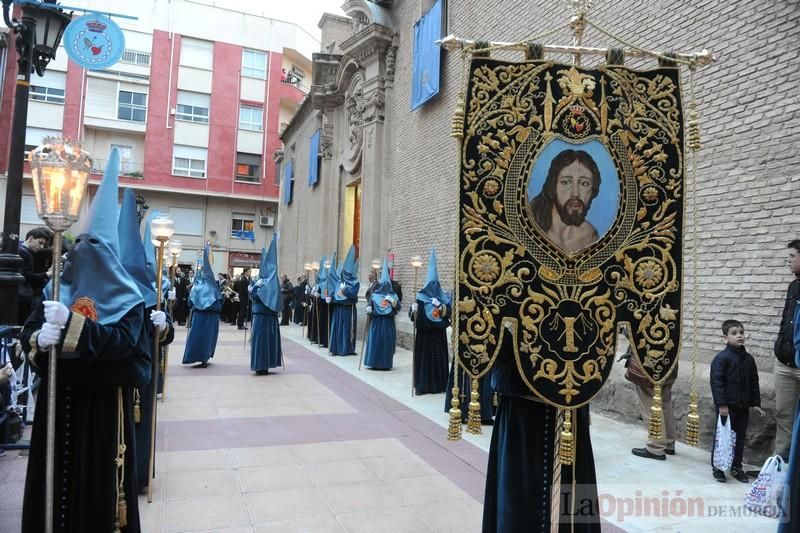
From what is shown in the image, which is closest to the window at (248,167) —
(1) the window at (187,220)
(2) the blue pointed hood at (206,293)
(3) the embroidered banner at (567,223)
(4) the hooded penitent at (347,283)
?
(1) the window at (187,220)

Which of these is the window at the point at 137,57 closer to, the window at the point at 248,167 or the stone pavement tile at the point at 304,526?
the window at the point at 248,167

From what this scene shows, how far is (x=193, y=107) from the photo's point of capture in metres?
34.6

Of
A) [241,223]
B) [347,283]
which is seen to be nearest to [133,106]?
[241,223]

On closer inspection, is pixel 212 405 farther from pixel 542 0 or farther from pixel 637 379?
pixel 542 0

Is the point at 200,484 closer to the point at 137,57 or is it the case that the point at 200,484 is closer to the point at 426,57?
the point at 426,57

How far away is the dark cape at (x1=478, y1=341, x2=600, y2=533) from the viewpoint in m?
3.05

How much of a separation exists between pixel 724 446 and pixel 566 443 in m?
3.31

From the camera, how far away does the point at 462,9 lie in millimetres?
13727

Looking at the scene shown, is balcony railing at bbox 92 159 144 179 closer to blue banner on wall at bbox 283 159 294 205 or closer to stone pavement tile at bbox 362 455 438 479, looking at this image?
blue banner on wall at bbox 283 159 294 205

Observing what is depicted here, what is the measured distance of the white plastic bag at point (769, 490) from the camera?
12.4ft

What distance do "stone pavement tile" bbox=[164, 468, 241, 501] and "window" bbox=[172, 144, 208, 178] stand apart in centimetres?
3188

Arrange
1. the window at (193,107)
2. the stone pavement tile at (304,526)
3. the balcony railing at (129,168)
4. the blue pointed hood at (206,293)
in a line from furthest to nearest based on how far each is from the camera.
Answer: the window at (193,107) < the balcony railing at (129,168) < the blue pointed hood at (206,293) < the stone pavement tile at (304,526)

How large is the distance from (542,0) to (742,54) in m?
4.95

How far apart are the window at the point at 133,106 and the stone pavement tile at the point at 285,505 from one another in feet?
111
